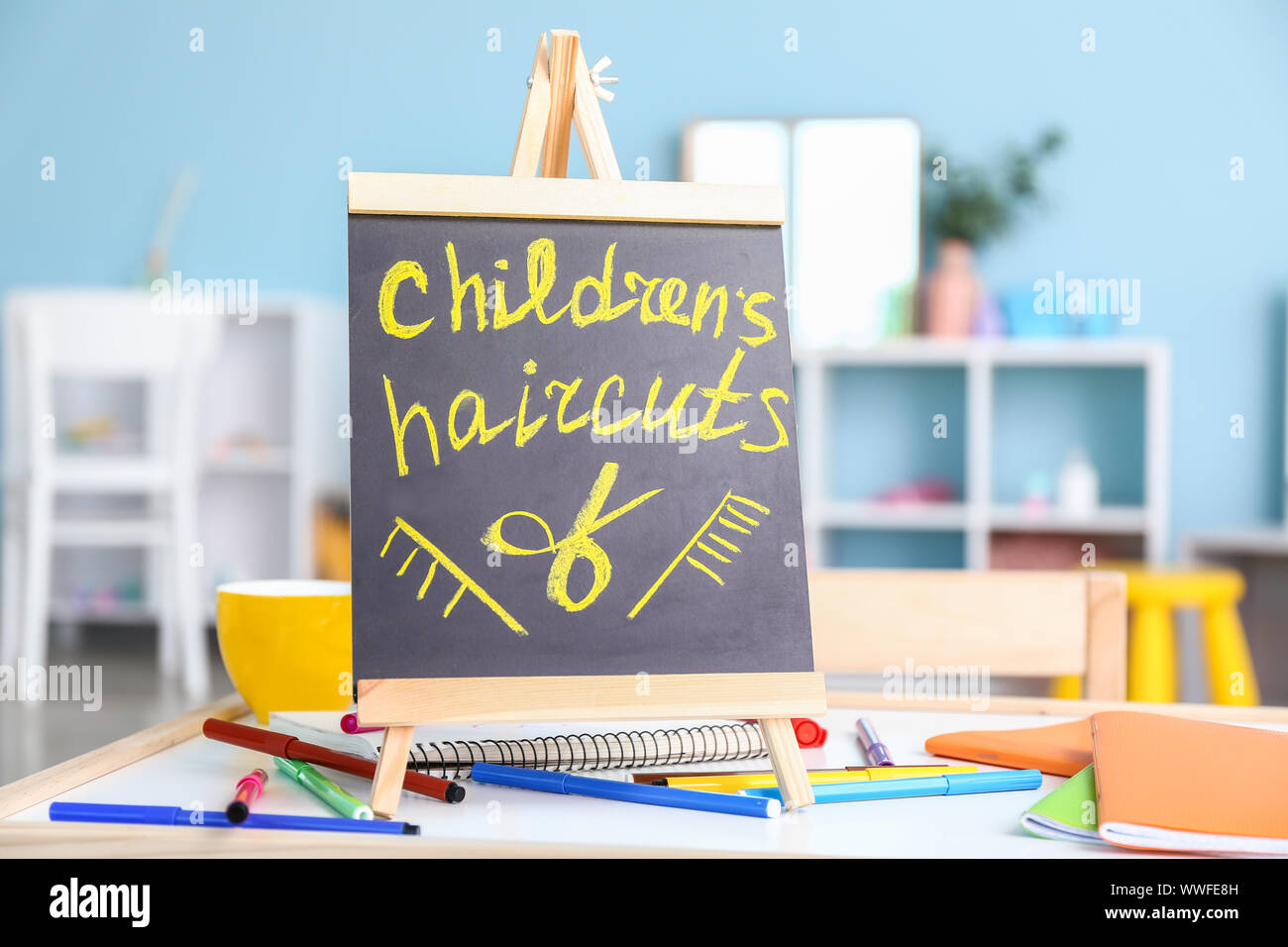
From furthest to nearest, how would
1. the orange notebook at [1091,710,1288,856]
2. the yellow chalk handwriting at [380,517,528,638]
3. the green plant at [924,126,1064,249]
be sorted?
the green plant at [924,126,1064,249]
the yellow chalk handwriting at [380,517,528,638]
the orange notebook at [1091,710,1288,856]

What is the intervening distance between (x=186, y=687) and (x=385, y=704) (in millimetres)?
2749

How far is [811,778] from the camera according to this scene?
2.37 feet

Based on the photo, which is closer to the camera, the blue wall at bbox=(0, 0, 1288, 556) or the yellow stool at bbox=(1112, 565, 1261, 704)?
the yellow stool at bbox=(1112, 565, 1261, 704)

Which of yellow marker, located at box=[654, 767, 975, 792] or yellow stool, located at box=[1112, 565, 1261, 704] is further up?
yellow marker, located at box=[654, 767, 975, 792]

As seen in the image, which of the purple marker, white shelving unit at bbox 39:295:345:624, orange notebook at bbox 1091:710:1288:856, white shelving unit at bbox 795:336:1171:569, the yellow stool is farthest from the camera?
white shelving unit at bbox 39:295:345:624

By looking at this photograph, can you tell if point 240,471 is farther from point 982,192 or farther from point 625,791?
point 625,791

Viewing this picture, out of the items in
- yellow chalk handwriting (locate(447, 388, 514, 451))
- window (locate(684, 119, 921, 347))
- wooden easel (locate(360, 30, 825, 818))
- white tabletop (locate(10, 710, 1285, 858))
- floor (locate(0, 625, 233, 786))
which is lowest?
floor (locate(0, 625, 233, 786))

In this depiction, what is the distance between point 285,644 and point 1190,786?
595mm

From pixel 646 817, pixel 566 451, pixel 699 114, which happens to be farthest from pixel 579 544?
pixel 699 114

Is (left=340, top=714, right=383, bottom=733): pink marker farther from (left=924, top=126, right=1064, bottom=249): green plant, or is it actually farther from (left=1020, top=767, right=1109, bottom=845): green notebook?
(left=924, top=126, right=1064, bottom=249): green plant

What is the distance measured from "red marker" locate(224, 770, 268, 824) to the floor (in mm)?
1672

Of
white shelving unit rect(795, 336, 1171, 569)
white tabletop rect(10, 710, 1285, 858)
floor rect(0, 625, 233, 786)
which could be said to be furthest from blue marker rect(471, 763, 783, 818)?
white shelving unit rect(795, 336, 1171, 569)

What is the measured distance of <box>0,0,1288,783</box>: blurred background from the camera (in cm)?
312

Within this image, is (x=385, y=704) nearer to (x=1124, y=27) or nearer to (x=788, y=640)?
(x=788, y=640)
